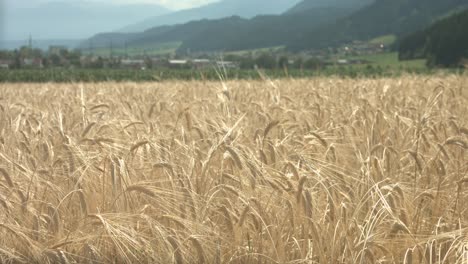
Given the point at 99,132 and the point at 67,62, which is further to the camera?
the point at 67,62

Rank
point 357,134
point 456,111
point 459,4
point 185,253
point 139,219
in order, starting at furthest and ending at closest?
point 459,4 → point 456,111 → point 357,134 → point 139,219 → point 185,253

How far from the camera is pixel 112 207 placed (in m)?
2.15

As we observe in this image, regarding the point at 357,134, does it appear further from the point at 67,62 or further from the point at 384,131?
the point at 67,62

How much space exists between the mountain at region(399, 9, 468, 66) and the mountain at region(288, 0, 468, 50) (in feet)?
236

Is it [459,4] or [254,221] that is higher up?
[459,4]

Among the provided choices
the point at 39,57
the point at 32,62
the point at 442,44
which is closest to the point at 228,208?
the point at 442,44

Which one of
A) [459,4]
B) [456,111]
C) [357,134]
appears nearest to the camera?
[357,134]

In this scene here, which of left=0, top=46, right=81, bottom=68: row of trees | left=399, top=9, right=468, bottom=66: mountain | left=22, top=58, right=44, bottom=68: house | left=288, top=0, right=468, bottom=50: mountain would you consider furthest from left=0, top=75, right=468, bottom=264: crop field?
left=288, top=0, right=468, bottom=50: mountain

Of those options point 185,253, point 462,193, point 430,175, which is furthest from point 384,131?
point 185,253

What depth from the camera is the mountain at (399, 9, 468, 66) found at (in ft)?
161

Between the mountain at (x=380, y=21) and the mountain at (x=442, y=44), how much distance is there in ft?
236

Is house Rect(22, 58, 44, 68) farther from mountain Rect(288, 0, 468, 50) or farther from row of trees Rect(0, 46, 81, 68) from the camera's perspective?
mountain Rect(288, 0, 468, 50)

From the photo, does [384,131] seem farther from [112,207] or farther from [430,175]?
[112,207]

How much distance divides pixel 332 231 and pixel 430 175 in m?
0.85
